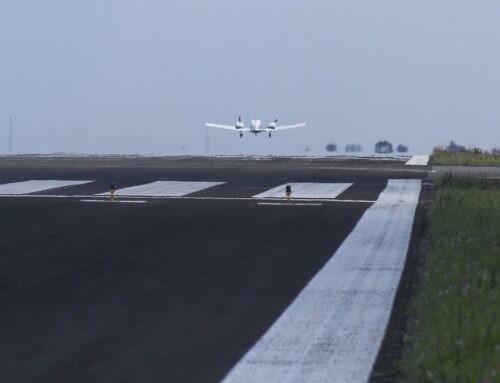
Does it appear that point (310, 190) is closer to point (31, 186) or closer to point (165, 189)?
point (165, 189)

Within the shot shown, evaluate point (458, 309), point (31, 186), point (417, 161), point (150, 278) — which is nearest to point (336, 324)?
point (458, 309)

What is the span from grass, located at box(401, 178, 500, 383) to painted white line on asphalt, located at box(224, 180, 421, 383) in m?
0.38

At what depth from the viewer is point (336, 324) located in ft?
35.5

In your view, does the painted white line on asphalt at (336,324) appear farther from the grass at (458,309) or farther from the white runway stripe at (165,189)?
the white runway stripe at (165,189)

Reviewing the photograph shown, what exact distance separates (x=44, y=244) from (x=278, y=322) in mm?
7602

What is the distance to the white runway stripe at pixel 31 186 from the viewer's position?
101ft

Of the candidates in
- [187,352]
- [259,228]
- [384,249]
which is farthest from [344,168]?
[187,352]

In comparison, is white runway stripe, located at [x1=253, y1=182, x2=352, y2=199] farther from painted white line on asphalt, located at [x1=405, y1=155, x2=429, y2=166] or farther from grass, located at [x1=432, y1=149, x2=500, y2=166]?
painted white line on asphalt, located at [x1=405, y1=155, x2=429, y2=166]

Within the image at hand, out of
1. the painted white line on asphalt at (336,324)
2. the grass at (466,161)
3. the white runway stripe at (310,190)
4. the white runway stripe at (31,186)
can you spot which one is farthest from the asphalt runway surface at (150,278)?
the grass at (466,161)

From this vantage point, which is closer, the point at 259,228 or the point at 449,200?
the point at 259,228

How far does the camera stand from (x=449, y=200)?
24312 mm

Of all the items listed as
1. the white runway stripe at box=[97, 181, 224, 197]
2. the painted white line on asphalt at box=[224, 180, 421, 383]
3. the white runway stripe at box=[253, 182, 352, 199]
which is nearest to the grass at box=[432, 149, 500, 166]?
the white runway stripe at box=[253, 182, 352, 199]

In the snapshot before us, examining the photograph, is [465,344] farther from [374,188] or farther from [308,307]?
[374,188]

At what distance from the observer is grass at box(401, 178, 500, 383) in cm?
820
